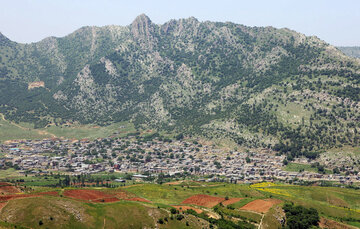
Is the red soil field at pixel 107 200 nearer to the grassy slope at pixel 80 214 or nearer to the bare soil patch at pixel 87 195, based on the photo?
the bare soil patch at pixel 87 195

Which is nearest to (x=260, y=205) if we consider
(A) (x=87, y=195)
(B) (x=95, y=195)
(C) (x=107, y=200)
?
(C) (x=107, y=200)

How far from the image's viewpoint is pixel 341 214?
634 feet

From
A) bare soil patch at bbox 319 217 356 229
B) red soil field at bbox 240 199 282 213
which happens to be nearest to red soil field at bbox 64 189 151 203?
red soil field at bbox 240 199 282 213

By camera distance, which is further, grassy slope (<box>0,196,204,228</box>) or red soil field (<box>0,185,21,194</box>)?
red soil field (<box>0,185,21,194</box>)

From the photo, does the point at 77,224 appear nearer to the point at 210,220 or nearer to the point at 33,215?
the point at 33,215

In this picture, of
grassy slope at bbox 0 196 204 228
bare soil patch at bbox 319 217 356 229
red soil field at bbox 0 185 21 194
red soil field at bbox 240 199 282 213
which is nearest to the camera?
grassy slope at bbox 0 196 204 228

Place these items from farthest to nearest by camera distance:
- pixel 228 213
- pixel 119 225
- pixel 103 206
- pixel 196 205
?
pixel 196 205 < pixel 228 213 < pixel 103 206 < pixel 119 225

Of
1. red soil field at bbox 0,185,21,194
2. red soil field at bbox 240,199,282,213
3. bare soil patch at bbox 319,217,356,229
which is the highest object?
red soil field at bbox 0,185,21,194

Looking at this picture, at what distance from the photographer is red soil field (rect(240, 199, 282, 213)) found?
180750 mm

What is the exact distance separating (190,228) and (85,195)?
193 feet

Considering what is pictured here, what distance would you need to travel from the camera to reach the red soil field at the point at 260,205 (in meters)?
181

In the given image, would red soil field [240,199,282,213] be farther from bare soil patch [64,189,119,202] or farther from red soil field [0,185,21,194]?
red soil field [0,185,21,194]

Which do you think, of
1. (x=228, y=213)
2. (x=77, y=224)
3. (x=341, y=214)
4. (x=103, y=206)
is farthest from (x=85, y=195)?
(x=341, y=214)

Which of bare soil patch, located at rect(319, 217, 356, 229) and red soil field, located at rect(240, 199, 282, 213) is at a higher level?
red soil field, located at rect(240, 199, 282, 213)
